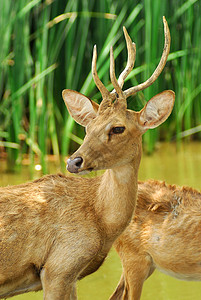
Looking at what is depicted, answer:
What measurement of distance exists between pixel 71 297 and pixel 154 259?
99cm

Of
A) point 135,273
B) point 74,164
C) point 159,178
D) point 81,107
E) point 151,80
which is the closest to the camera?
point 74,164

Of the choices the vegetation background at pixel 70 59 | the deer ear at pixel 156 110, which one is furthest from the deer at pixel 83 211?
the vegetation background at pixel 70 59

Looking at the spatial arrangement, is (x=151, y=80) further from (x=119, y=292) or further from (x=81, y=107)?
(x=119, y=292)

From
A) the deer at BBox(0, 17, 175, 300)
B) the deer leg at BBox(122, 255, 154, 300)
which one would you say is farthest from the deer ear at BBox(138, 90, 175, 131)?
the deer leg at BBox(122, 255, 154, 300)

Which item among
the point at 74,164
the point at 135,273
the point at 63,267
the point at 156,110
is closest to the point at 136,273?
the point at 135,273

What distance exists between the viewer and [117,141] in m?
4.66

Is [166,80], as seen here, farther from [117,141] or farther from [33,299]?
[117,141]

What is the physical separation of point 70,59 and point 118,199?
4497mm

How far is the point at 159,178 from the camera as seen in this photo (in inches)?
350

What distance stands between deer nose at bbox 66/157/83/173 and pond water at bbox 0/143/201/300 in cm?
204

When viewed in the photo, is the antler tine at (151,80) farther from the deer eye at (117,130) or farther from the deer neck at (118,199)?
the deer neck at (118,199)

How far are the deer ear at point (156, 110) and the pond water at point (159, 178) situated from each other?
191 cm

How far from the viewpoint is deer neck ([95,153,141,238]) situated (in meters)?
4.84

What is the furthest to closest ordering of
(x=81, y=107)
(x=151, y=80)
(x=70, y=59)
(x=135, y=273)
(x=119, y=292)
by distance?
(x=70, y=59) → (x=119, y=292) → (x=135, y=273) → (x=81, y=107) → (x=151, y=80)
